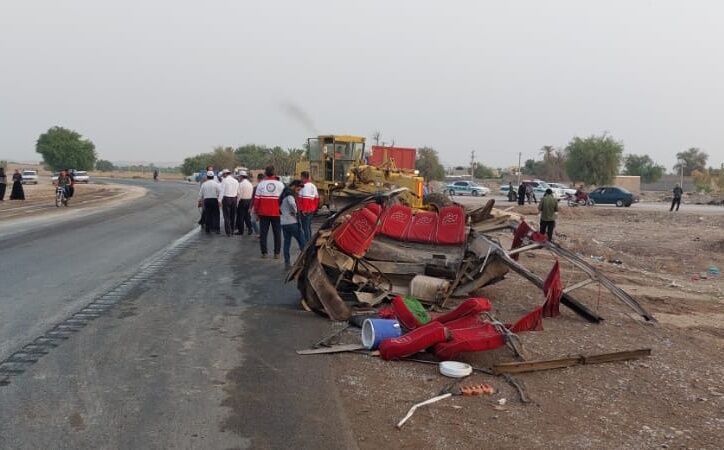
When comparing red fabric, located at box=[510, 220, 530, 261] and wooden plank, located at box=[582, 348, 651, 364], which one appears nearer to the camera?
wooden plank, located at box=[582, 348, 651, 364]

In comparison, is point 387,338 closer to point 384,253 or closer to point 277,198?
point 384,253

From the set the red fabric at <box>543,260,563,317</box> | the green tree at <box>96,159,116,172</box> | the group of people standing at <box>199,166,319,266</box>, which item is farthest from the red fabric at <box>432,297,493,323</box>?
the green tree at <box>96,159,116,172</box>

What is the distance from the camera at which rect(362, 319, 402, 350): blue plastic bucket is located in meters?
7.09

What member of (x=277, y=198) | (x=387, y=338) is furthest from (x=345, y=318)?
(x=277, y=198)

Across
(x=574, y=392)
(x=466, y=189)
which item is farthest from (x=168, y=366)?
(x=466, y=189)

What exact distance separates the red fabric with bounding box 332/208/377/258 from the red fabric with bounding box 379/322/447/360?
8.73ft

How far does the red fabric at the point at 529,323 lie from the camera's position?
26.0 feet

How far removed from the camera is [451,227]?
9.97 metres

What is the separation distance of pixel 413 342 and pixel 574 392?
1558 mm

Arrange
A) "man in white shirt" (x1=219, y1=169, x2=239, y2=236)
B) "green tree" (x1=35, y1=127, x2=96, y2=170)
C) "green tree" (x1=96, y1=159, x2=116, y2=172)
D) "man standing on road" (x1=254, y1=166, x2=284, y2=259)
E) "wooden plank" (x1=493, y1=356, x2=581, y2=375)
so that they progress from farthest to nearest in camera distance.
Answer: "green tree" (x1=96, y1=159, x2=116, y2=172)
"green tree" (x1=35, y1=127, x2=96, y2=170)
"man in white shirt" (x1=219, y1=169, x2=239, y2=236)
"man standing on road" (x1=254, y1=166, x2=284, y2=259)
"wooden plank" (x1=493, y1=356, x2=581, y2=375)

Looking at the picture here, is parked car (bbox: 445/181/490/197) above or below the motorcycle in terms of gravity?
below

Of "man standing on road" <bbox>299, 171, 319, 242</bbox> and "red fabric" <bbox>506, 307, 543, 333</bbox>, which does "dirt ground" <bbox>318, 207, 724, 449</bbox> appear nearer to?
"red fabric" <bbox>506, 307, 543, 333</bbox>

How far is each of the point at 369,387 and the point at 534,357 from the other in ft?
6.59

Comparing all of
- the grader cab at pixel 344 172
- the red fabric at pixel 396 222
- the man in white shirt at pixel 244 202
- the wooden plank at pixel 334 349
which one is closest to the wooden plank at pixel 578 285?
the red fabric at pixel 396 222
